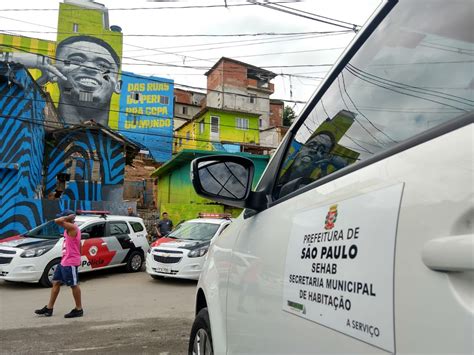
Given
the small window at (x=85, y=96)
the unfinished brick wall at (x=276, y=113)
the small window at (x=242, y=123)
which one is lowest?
the small window at (x=242, y=123)

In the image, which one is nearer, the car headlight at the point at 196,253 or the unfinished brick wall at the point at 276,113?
the car headlight at the point at 196,253

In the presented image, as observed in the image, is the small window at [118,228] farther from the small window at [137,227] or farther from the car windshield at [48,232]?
the car windshield at [48,232]

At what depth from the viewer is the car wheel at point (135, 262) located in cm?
1248

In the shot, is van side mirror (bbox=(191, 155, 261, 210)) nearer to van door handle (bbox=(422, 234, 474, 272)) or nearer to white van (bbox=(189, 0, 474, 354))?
white van (bbox=(189, 0, 474, 354))

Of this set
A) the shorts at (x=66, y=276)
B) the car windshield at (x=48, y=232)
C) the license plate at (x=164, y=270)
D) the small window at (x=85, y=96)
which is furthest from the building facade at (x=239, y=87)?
the shorts at (x=66, y=276)

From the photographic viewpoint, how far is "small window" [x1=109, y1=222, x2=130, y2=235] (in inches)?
473

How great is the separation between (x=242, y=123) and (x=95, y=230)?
3541cm

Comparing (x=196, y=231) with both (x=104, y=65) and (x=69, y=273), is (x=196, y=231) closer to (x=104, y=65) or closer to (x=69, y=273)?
(x=69, y=273)

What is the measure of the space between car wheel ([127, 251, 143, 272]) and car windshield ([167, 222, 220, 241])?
57.5 inches

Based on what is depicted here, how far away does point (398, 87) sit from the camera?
1.38 meters

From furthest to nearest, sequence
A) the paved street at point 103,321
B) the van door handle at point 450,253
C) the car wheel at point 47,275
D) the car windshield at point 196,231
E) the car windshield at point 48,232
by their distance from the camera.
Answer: the car windshield at point 196,231
the car windshield at point 48,232
the car wheel at point 47,275
the paved street at point 103,321
the van door handle at point 450,253

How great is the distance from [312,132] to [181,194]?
89.8 ft

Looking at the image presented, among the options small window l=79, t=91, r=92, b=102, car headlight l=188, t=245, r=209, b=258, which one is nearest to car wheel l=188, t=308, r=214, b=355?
car headlight l=188, t=245, r=209, b=258

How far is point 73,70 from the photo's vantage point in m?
47.0
